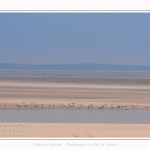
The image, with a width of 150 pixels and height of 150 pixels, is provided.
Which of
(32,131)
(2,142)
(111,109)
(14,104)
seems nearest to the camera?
(2,142)

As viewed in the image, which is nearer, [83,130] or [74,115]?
[83,130]

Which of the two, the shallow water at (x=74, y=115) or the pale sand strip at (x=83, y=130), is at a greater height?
the shallow water at (x=74, y=115)

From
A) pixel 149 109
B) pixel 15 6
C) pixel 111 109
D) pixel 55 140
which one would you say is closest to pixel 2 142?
pixel 55 140

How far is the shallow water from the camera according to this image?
1404 centimetres

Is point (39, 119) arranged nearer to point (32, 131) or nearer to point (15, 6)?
point (32, 131)

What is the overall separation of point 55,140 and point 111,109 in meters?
11.2

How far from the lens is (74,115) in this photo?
→ 50.2 ft

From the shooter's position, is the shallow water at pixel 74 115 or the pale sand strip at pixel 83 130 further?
the shallow water at pixel 74 115

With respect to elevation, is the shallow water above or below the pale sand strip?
above

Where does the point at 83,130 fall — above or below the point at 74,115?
below

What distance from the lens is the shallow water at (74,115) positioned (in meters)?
14.0

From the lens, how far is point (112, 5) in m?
6.12

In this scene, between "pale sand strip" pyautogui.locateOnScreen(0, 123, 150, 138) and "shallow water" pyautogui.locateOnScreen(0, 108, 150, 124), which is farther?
"shallow water" pyautogui.locateOnScreen(0, 108, 150, 124)

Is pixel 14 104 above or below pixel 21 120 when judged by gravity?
above
